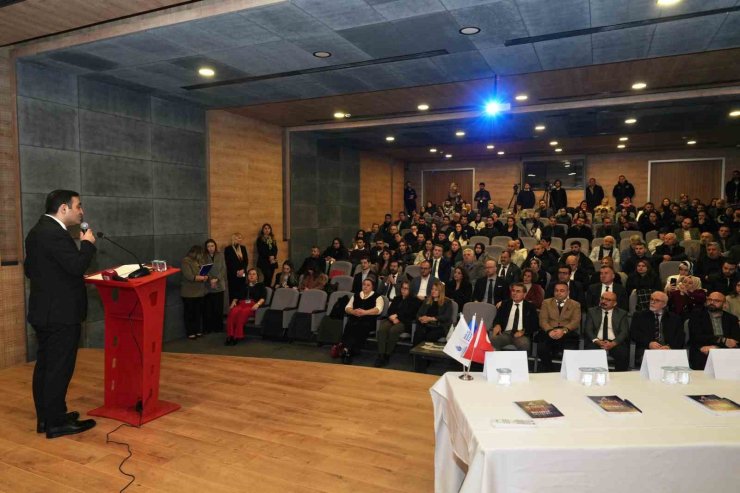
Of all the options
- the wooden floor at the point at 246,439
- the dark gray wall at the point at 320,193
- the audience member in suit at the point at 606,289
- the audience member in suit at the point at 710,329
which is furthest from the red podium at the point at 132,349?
the dark gray wall at the point at 320,193

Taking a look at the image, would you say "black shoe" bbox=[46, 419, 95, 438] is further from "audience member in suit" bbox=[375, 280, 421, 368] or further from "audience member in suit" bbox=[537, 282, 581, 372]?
"audience member in suit" bbox=[537, 282, 581, 372]

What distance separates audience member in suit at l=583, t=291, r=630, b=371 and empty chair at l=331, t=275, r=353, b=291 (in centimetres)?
349

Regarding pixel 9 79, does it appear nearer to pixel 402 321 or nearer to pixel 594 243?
pixel 402 321

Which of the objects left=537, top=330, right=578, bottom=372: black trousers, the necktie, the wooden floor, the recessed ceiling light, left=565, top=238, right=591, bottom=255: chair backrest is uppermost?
the recessed ceiling light

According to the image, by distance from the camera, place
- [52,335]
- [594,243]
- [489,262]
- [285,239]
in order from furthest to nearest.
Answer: [285,239] → [594,243] → [489,262] → [52,335]

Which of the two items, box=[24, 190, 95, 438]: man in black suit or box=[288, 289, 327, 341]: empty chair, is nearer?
box=[24, 190, 95, 438]: man in black suit

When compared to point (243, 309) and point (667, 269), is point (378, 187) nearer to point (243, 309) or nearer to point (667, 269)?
point (243, 309)

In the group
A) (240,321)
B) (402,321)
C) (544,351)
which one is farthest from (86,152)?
(544,351)

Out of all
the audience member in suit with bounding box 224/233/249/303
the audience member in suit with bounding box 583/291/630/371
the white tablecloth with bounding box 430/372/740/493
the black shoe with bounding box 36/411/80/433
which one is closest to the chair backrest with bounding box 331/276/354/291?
the audience member in suit with bounding box 224/233/249/303

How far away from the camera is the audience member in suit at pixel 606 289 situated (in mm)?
5746

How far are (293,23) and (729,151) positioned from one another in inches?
579

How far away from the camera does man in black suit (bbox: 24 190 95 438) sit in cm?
327

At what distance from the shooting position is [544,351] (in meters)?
5.30

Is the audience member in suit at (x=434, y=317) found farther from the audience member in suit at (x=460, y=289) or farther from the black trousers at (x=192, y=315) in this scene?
the black trousers at (x=192, y=315)
